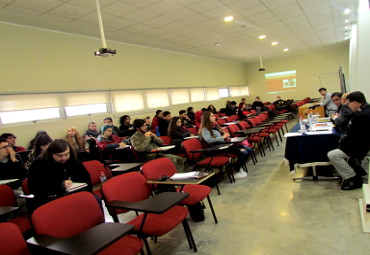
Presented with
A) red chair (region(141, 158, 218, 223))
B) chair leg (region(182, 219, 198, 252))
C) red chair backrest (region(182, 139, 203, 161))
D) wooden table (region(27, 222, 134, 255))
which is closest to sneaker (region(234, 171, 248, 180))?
red chair backrest (region(182, 139, 203, 161))

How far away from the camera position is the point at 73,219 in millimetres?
1912

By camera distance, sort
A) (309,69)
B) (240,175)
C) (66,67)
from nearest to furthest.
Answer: (240,175), (66,67), (309,69)

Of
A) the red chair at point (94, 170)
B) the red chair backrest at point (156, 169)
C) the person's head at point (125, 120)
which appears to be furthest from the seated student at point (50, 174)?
the person's head at point (125, 120)

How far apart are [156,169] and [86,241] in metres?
1.38

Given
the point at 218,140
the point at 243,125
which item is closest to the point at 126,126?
the point at 243,125

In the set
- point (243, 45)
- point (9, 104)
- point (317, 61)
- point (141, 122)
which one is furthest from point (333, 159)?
point (317, 61)

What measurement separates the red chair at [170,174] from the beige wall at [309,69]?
14.3 m

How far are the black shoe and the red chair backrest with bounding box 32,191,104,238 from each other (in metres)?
3.05

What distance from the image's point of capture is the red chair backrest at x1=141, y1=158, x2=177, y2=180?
2.71 meters

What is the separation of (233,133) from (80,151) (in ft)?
10.5

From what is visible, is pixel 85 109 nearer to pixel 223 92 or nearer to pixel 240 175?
pixel 240 175

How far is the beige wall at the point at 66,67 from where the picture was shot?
4.90m

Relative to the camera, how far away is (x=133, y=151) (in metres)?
4.61

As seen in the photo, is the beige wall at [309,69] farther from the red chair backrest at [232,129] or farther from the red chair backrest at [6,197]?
the red chair backrest at [6,197]
